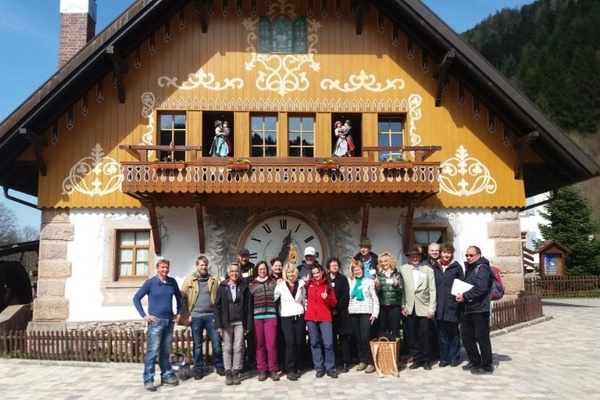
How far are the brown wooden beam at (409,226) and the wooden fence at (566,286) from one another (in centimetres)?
1569

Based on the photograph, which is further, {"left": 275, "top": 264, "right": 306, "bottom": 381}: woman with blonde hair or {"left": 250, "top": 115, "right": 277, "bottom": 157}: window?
{"left": 250, "top": 115, "right": 277, "bottom": 157}: window

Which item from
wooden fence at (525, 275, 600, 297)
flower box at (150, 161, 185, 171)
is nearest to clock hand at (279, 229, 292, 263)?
flower box at (150, 161, 185, 171)

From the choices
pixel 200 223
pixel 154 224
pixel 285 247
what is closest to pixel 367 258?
pixel 285 247

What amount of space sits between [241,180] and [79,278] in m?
4.64

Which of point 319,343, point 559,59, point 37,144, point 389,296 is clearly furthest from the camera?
point 559,59

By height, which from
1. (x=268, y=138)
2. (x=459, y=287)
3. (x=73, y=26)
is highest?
(x=73, y=26)

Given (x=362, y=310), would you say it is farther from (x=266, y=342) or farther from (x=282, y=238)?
(x=282, y=238)

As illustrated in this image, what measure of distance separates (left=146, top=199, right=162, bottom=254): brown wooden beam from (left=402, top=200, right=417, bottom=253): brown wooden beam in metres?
5.93

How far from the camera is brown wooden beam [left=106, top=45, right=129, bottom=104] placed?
12.1 meters

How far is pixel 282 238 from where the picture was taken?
13281 millimetres

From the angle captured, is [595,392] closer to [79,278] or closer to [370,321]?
[370,321]

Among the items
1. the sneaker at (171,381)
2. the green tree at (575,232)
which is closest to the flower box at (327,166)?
the sneaker at (171,381)

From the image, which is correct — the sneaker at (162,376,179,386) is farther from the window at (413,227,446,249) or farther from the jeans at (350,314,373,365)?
the window at (413,227,446,249)

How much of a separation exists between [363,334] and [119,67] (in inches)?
331
